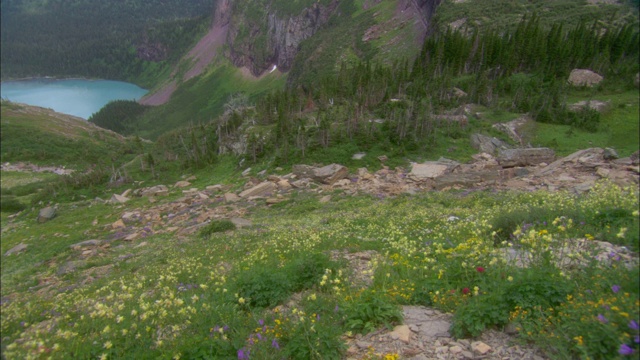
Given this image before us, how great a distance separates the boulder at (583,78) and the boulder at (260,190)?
1108 inches

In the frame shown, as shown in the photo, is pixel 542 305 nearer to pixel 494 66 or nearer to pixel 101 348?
pixel 101 348

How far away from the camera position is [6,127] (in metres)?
99.2

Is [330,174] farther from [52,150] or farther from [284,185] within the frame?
[52,150]

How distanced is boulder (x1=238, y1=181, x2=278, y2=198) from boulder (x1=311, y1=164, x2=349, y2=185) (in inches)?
131

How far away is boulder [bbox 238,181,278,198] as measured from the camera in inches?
1038

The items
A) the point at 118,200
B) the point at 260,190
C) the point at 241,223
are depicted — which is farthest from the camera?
the point at 118,200

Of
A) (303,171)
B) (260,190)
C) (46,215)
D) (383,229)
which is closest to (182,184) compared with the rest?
(46,215)

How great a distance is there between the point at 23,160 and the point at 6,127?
2330 cm

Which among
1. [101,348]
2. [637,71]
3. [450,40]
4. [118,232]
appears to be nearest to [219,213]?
[118,232]

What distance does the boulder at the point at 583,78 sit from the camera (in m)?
29.6

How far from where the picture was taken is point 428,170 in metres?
24.5

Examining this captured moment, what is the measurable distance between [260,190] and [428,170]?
12738mm

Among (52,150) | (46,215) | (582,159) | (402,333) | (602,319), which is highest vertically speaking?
(602,319)

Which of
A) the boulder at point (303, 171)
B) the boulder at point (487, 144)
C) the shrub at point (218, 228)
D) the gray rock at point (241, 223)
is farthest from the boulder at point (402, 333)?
the boulder at point (487, 144)
